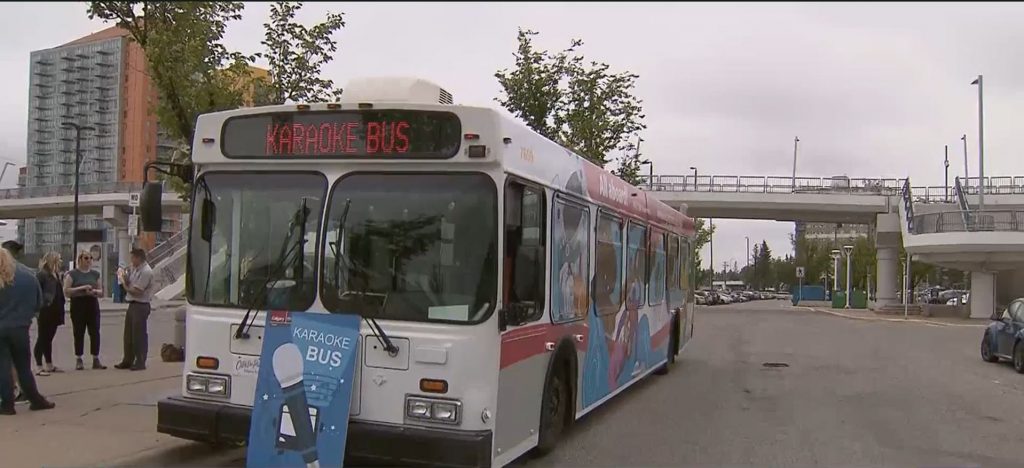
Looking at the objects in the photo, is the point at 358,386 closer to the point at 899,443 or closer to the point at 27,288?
the point at 27,288

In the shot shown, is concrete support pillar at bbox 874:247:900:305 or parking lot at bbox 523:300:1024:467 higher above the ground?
concrete support pillar at bbox 874:247:900:305

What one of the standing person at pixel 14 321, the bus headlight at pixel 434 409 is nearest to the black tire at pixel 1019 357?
the bus headlight at pixel 434 409

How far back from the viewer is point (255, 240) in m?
5.85

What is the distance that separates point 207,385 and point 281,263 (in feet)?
3.53

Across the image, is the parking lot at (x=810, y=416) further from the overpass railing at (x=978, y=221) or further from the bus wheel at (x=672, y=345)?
the overpass railing at (x=978, y=221)

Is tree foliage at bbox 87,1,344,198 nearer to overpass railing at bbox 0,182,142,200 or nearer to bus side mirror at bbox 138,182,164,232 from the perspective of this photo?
bus side mirror at bbox 138,182,164,232

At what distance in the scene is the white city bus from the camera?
5.38 meters

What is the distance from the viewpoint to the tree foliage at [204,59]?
9680 millimetres

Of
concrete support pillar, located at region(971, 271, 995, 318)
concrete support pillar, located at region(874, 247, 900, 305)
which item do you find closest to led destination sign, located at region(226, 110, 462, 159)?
concrete support pillar, located at region(971, 271, 995, 318)

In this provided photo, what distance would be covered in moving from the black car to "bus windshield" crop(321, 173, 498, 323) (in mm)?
13785

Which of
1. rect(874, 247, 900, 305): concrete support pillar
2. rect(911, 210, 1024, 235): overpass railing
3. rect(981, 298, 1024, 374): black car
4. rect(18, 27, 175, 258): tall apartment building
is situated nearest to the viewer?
rect(981, 298, 1024, 374): black car

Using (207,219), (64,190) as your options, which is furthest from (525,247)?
(64,190)

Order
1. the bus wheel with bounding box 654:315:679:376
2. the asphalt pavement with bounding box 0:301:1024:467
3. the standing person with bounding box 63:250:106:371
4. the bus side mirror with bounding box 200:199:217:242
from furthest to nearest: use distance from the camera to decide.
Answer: the bus wheel with bounding box 654:315:679:376 → the standing person with bounding box 63:250:106:371 → the asphalt pavement with bounding box 0:301:1024:467 → the bus side mirror with bounding box 200:199:217:242

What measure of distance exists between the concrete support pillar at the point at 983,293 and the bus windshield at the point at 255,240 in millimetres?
42555
